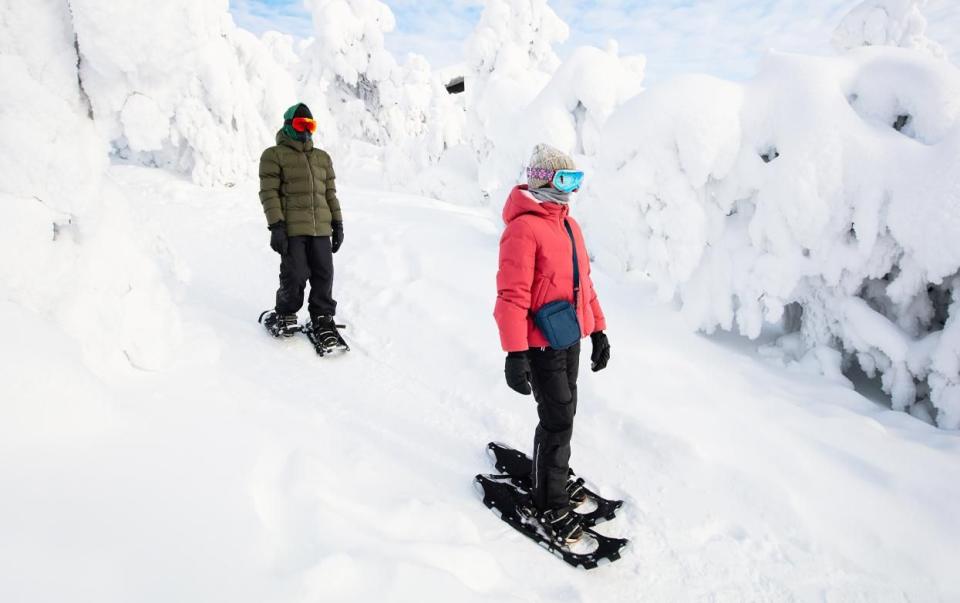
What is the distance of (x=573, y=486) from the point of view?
3.01 m

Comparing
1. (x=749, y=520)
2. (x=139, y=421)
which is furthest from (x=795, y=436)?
(x=139, y=421)

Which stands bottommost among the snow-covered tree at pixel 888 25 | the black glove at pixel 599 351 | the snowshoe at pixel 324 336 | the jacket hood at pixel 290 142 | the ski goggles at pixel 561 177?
the snowshoe at pixel 324 336

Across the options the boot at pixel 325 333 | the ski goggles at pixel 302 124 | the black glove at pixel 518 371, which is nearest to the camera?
the black glove at pixel 518 371

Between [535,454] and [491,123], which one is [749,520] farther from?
[491,123]

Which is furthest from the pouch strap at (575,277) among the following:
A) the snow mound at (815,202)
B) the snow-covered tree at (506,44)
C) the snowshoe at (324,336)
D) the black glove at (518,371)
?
the snow-covered tree at (506,44)

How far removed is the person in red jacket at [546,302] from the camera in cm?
243

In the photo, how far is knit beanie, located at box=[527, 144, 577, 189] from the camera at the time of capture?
246cm

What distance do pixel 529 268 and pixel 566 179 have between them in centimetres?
49

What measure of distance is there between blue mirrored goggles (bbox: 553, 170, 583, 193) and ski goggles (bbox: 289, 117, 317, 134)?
8.95 ft

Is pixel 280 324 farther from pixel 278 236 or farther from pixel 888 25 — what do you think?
pixel 888 25

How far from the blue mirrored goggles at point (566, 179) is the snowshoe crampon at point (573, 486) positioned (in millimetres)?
1841

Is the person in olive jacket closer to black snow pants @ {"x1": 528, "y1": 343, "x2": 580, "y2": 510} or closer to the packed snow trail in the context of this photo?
the packed snow trail

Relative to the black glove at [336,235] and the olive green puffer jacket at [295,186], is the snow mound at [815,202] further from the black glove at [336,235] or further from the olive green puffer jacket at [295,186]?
the olive green puffer jacket at [295,186]

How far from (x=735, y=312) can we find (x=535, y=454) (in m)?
3.47
